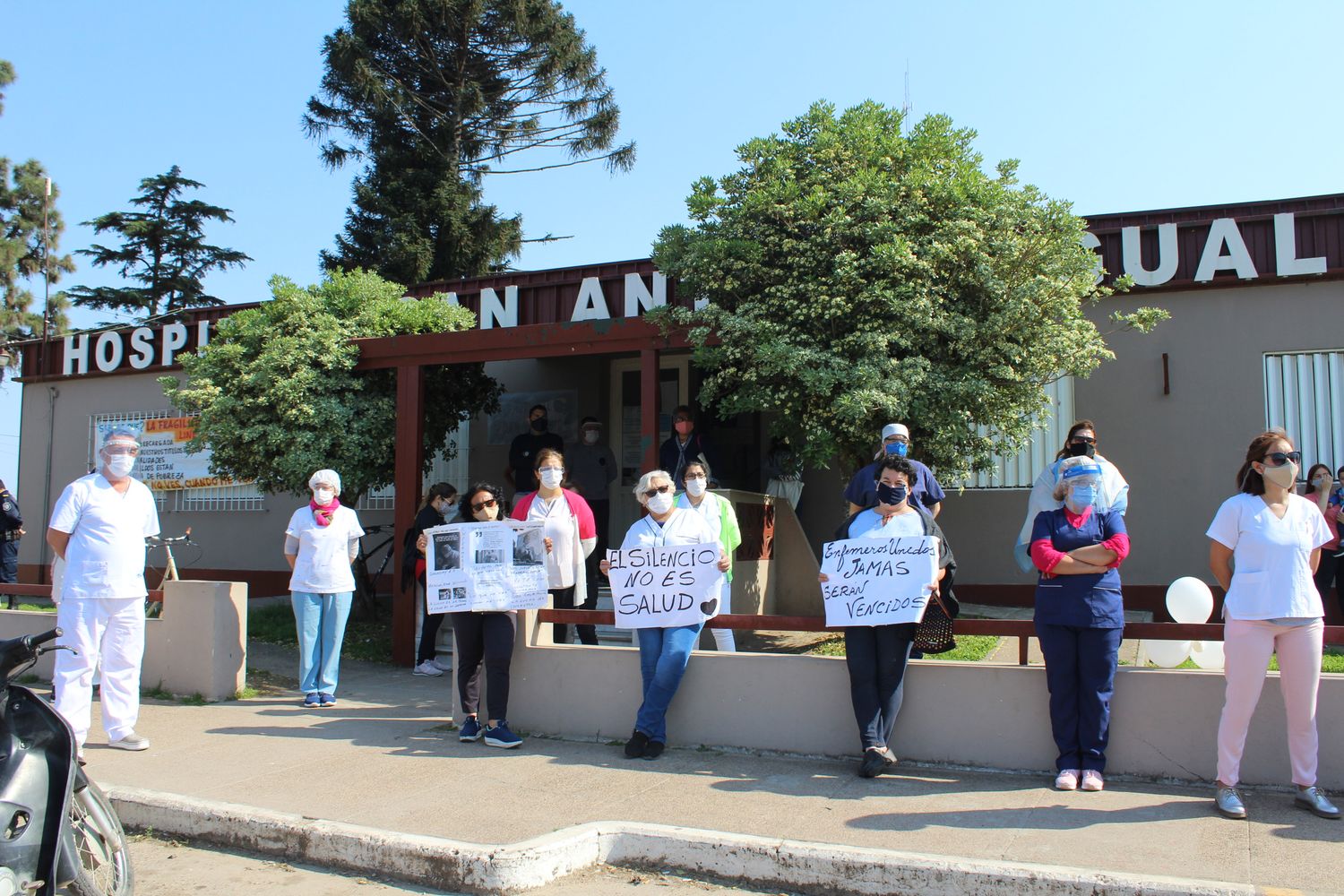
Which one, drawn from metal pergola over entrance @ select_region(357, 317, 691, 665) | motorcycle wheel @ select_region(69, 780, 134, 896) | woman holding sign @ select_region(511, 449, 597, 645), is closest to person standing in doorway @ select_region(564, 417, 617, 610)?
metal pergola over entrance @ select_region(357, 317, 691, 665)

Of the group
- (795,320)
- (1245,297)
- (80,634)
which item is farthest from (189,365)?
(1245,297)

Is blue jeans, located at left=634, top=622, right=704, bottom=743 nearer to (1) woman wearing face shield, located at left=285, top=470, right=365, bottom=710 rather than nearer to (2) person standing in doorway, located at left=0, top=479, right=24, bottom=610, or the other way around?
(1) woman wearing face shield, located at left=285, top=470, right=365, bottom=710

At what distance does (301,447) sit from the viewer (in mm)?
10312

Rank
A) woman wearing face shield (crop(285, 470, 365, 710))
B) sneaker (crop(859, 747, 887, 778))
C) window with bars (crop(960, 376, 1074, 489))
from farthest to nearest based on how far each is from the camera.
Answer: window with bars (crop(960, 376, 1074, 489))
woman wearing face shield (crop(285, 470, 365, 710))
sneaker (crop(859, 747, 887, 778))

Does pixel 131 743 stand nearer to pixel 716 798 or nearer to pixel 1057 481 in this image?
pixel 716 798

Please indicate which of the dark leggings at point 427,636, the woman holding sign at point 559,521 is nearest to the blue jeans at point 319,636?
the dark leggings at point 427,636

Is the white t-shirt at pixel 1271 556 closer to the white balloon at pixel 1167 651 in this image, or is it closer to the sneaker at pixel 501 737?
the white balloon at pixel 1167 651

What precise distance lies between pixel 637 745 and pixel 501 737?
93 centimetres

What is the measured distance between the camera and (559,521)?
25.1 feet

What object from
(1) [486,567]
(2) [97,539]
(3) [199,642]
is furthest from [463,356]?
(2) [97,539]

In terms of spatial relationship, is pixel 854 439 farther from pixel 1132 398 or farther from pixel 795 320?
pixel 1132 398

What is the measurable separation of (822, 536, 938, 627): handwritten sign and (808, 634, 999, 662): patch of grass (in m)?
2.22

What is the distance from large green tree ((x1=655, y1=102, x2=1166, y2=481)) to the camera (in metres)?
8.04

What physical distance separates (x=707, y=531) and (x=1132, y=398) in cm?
576
